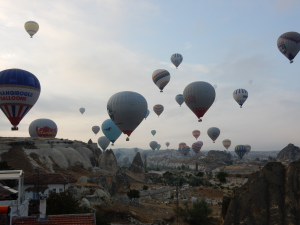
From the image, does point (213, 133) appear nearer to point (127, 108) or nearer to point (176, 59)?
point (176, 59)

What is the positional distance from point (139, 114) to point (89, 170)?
37.8 meters

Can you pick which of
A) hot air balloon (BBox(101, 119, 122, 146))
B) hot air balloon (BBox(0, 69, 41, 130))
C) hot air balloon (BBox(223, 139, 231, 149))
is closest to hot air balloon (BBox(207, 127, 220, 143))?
hot air balloon (BBox(223, 139, 231, 149))

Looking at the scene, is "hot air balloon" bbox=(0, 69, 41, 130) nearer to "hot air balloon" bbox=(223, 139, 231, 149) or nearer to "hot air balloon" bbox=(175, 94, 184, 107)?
"hot air balloon" bbox=(175, 94, 184, 107)

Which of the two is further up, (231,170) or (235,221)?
(235,221)

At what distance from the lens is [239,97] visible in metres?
76.3

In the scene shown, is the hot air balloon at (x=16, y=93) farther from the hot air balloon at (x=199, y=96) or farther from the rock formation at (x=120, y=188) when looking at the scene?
the hot air balloon at (x=199, y=96)

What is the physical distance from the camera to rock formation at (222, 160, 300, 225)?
14.2m

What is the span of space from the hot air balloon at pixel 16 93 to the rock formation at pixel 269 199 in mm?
35395

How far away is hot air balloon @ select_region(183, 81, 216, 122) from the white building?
24938 mm

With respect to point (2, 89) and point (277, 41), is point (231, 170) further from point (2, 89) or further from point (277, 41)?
point (2, 89)

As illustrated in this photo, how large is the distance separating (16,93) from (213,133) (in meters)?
77.7

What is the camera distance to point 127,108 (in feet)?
135

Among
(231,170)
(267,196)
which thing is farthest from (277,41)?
(231,170)

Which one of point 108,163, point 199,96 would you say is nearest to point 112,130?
point 108,163
